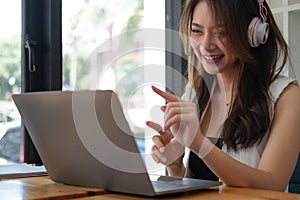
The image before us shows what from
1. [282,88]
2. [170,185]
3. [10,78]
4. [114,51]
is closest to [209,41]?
[282,88]

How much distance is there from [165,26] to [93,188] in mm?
1608

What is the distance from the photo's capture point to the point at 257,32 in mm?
1271

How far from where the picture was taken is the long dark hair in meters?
1.29

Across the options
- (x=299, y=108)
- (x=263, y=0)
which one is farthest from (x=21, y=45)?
(x=299, y=108)

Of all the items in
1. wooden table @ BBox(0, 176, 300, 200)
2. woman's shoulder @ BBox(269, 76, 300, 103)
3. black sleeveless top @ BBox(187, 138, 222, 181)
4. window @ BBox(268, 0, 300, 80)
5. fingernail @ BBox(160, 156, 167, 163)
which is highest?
window @ BBox(268, 0, 300, 80)

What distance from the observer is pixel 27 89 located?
1801 millimetres

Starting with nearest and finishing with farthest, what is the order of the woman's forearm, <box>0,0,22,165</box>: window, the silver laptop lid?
the silver laptop lid
the woman's forearm
<box>0,0,22,165</box>: window

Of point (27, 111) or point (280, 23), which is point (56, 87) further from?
point (280, 23)

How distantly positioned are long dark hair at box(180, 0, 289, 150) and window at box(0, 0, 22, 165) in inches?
33.3

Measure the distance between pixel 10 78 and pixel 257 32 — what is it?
101 cm

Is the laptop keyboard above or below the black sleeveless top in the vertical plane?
above

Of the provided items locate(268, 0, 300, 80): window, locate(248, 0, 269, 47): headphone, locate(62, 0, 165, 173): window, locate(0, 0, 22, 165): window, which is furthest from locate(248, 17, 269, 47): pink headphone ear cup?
locate(0, 0, 22, 165): window

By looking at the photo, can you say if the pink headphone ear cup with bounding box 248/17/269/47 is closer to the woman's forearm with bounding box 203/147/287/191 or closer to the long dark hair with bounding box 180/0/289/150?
the long dark hair with bounding box 180/0/289/150

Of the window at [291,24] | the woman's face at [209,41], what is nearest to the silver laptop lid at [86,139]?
the woman's face at [209,41]
